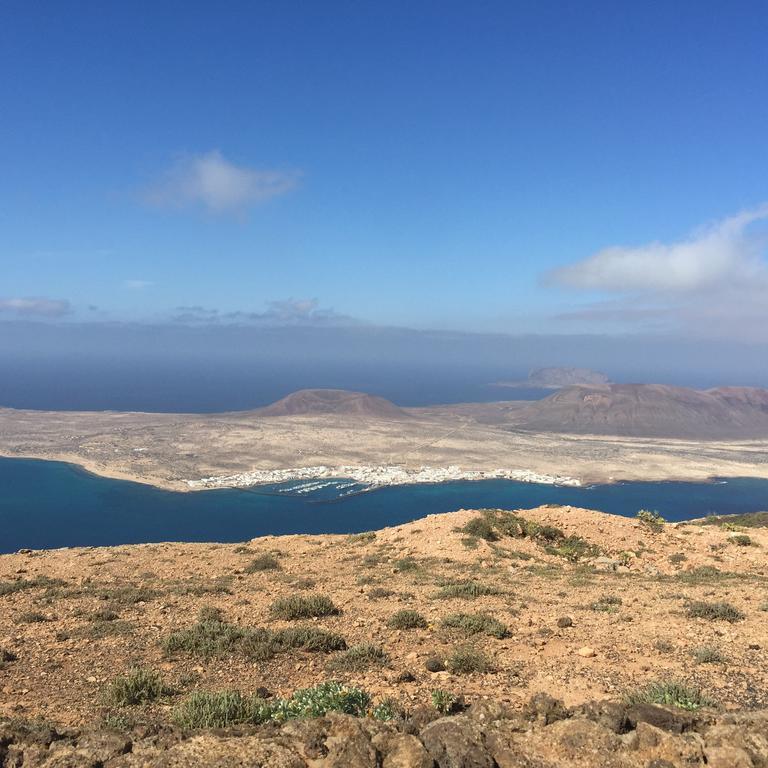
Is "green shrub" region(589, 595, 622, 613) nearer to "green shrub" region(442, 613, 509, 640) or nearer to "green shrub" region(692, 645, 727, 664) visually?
"green shrub" region(442, 613, 509, 640)

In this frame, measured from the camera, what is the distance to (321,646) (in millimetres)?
8477

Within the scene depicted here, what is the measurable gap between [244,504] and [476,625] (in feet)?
190

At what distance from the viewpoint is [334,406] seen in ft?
483

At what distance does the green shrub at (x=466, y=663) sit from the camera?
7430mm

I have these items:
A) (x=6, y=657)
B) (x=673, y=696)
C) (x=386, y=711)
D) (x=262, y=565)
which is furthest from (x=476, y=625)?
(x=262, y=565)

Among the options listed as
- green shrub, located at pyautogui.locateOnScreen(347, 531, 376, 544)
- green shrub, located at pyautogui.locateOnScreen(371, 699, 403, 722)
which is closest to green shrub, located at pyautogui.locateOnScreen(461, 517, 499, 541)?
green shrub, located at pyautogui.locateOnScreen(347, 531, 376, 544)

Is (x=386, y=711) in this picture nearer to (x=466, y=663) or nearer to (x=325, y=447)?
(x=466, y=663)

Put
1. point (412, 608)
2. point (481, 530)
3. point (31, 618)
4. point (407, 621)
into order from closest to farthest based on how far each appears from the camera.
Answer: point (407, 621)
point (31, 618)
point (412, 608)
point (481, 530)

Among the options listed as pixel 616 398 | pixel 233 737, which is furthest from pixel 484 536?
pixel 616 398

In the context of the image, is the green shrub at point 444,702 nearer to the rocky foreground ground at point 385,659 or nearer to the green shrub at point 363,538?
the rocky foreground ground at point 385,659

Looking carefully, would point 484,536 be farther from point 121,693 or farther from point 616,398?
point 616,398

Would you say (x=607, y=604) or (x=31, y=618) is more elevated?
(x=31, y=618)

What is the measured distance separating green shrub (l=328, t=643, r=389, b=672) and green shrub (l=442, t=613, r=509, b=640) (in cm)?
182

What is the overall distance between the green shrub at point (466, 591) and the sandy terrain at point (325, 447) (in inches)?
2488
